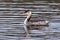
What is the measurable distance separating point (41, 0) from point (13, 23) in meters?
1.57

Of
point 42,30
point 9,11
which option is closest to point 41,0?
point 9,11

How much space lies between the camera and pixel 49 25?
13.9 ft

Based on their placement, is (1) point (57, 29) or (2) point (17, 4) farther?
(2) point (17, 4)

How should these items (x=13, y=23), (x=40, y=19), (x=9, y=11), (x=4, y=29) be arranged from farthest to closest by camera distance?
(x=9, y=11)
(x=40, y=19)
(x=13, y=23)
(x=4, y=29)

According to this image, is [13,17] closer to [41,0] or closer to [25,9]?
[25,9]

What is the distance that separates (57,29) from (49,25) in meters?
0.19

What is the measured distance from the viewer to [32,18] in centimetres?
464

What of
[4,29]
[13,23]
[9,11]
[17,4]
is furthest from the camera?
[17,4]

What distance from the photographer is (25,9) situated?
5.16 metres

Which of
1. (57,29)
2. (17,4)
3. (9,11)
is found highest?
(17,4)

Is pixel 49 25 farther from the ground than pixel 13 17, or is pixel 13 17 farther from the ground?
pixel 13 17

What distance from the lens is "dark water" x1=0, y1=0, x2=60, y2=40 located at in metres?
3.85

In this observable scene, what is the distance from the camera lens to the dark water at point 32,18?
12.6 feet

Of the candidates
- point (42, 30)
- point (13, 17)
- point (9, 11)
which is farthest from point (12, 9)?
point (42, 30)
